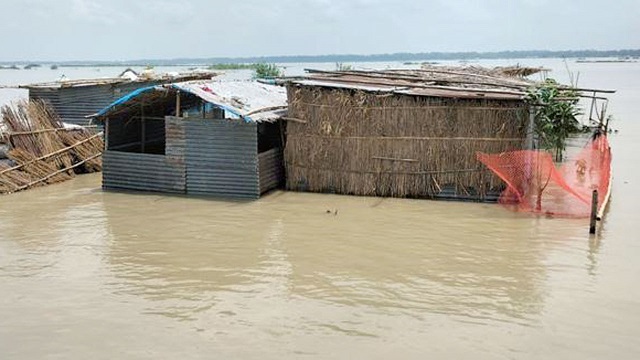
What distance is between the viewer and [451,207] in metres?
10.5

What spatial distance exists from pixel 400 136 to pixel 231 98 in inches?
122

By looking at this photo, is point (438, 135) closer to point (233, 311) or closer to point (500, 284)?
point (500, 284)

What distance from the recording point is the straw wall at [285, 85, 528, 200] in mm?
10602

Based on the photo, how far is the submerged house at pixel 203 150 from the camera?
1099 cm

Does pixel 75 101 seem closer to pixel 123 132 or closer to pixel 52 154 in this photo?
pixel 52 154

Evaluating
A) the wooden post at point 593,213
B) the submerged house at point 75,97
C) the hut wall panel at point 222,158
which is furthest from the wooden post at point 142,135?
the wooden post at point 593,213

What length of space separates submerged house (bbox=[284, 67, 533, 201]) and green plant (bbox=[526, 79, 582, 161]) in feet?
0.66

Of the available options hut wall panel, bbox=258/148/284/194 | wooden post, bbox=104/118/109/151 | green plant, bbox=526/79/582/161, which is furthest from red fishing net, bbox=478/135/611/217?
wooden post, bbox=104/118/109/151

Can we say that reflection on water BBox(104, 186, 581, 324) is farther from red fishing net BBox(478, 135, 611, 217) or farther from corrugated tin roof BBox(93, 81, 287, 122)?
corrugated tin roof BBox(93, 81, 287, 122)

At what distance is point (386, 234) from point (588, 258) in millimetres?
2614

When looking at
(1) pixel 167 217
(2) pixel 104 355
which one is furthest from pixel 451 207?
(2) pixel 104 355

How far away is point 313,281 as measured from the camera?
6996 mm

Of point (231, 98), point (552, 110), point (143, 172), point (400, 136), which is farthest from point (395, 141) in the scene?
point (143, 172)

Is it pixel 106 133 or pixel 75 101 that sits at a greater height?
pixel 75 101
